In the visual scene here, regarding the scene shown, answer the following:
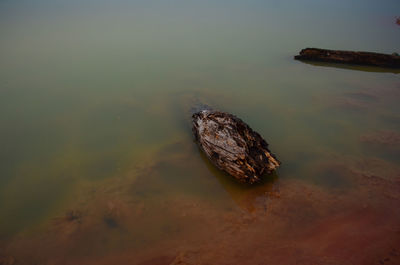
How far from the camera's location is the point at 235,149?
9.66ft

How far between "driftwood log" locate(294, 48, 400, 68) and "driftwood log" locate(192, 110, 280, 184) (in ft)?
12.9

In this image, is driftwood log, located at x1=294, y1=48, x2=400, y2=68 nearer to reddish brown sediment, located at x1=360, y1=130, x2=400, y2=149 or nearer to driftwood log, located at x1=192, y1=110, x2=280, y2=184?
reddish brown sediment, located at x1=360, y1=130, x2=400, y2=149

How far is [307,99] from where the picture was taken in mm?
4824

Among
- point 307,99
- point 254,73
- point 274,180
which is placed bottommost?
point 274,180

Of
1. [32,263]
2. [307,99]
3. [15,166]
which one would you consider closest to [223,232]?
[32,263]

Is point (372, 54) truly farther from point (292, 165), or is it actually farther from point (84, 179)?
point (84, 179)

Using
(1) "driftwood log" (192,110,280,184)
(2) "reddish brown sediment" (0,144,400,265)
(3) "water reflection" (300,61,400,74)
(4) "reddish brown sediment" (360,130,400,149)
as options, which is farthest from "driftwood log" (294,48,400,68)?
(1) "driftwood log" (192,110,280,184)

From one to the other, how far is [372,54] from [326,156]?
3.83 metres

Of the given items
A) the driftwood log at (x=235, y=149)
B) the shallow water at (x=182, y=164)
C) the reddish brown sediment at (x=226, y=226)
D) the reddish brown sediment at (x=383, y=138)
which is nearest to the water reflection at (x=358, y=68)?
the shallow water at (x=182, y=164)

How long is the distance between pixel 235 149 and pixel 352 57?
4.72 m

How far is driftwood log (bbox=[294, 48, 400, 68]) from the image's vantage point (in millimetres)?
5906

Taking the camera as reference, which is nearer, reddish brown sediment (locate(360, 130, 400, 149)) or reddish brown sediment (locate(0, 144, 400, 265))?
reddish brown sediment (locate(0, 144, 400, 265))

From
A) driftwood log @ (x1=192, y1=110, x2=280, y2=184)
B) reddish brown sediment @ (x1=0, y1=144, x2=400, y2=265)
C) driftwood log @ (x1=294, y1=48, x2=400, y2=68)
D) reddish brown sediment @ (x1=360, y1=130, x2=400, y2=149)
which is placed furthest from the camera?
driftwood log @ (x1=294, y1=48, x2=400, y2=68)

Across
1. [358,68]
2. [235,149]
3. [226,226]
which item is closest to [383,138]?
[235,149]
